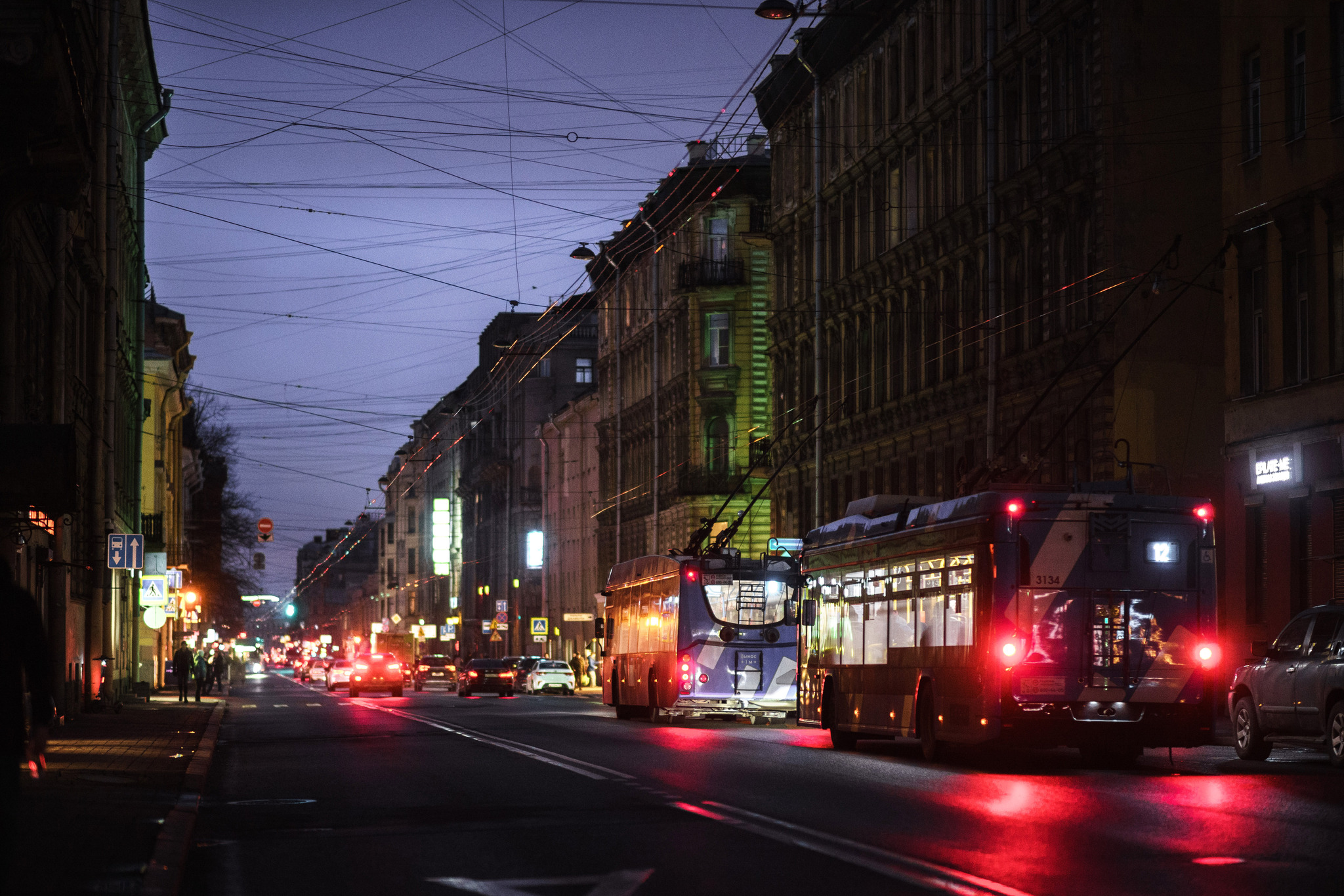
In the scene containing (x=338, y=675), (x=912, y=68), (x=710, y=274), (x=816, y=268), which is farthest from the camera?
(x=338, y=675)

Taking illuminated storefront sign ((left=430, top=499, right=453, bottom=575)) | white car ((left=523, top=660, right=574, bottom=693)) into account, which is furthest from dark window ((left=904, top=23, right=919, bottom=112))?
illuminated storefront sign ((left=430, top=499, right=453, bottom=575))

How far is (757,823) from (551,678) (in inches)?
2133

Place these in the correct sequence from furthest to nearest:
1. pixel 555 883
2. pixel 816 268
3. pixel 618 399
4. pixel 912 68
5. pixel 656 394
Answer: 1. pixel 618 399
2. pixel 656 394
3. pixel 816 268
4. pixel 912 68
5. pixel 555 883

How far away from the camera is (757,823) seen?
14023mm

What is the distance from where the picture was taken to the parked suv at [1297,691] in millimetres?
21609

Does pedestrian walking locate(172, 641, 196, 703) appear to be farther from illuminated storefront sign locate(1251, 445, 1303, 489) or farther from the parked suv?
the parked suv

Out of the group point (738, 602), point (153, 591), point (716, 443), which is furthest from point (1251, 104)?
point (716, 443)

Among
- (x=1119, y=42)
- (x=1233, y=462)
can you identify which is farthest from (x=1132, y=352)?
(x=1119, y=42)

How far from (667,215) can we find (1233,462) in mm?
39963

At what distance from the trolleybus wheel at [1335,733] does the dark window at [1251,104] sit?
52.7ft

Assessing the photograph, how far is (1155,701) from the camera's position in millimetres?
21078

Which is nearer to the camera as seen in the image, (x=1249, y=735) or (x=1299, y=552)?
(x=1249, y=735)

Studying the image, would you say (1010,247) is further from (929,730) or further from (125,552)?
(929,730)

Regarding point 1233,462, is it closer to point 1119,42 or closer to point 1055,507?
point 1119,42
